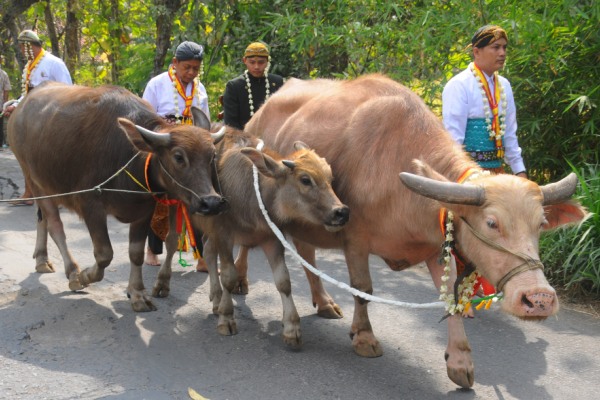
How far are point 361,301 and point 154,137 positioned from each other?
1.92 meters

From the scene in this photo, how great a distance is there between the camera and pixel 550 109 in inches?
307

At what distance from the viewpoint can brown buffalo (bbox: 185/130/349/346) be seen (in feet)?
16.9

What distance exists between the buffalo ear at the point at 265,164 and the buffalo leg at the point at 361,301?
715 millimetres

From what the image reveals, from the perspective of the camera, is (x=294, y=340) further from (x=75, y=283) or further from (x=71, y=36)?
(x=71, y=36)

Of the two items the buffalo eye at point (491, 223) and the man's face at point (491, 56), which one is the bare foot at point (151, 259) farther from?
the buffalo eye at point (491, 223)

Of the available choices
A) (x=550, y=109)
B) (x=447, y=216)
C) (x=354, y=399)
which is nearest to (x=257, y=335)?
(x=354, y=399)

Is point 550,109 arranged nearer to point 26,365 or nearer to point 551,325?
point 551,325

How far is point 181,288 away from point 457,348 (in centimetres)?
299

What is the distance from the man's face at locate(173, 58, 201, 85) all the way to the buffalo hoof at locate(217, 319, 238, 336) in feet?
7.90

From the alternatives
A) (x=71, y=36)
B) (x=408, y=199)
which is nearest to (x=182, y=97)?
(x=408, y=199)

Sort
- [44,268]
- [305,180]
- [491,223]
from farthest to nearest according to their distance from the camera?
1. [44,268]
2. [305,180]
3. [491,223]

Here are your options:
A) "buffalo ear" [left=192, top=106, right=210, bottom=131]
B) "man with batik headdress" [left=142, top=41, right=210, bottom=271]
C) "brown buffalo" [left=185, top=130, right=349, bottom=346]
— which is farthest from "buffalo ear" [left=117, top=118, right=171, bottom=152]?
"man with batik headdress" [left=142, top=41, right=210, bottom=271]

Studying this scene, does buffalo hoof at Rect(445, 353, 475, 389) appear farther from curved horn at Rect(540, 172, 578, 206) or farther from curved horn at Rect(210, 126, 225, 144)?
curved horn at Rect(210, 126, 225, 144)

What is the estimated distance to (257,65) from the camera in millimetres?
7805
